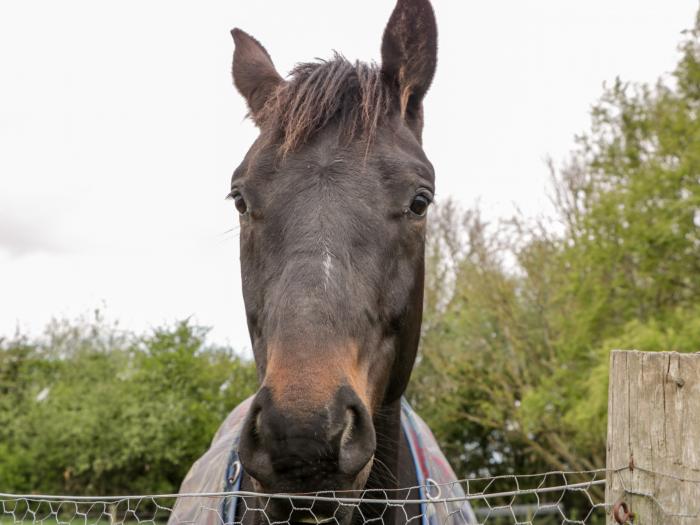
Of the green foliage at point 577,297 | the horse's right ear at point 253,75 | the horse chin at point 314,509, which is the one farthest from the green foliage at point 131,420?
the horse chin at point 314,509

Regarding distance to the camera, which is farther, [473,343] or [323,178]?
[473,343]

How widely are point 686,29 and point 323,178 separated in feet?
31.9

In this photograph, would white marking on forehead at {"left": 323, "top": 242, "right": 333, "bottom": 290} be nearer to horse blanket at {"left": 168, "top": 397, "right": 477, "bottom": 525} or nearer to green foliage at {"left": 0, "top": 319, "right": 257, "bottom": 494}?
horse blanket at {"left": 168, "top": 397, "right": 477, "bottom": 525}

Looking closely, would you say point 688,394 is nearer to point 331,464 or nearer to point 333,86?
point 331,464

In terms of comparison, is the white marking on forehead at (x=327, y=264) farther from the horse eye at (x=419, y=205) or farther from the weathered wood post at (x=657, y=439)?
the weathered wood post at (x=657, y=439)

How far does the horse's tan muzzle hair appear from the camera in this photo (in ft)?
5.59

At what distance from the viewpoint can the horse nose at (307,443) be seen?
1.70 metres

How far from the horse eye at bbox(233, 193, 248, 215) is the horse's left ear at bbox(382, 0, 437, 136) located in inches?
32.4

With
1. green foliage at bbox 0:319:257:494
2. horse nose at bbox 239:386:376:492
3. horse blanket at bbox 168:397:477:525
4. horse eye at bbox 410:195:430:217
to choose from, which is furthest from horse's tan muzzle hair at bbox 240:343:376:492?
green foliage at bbox 0:319:257:494

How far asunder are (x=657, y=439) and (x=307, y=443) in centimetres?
90

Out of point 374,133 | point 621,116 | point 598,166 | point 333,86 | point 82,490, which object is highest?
point 621,116

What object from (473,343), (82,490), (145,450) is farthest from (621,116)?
(82,490)

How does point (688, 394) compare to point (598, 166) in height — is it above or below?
below

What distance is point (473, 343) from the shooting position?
14.6 meters
